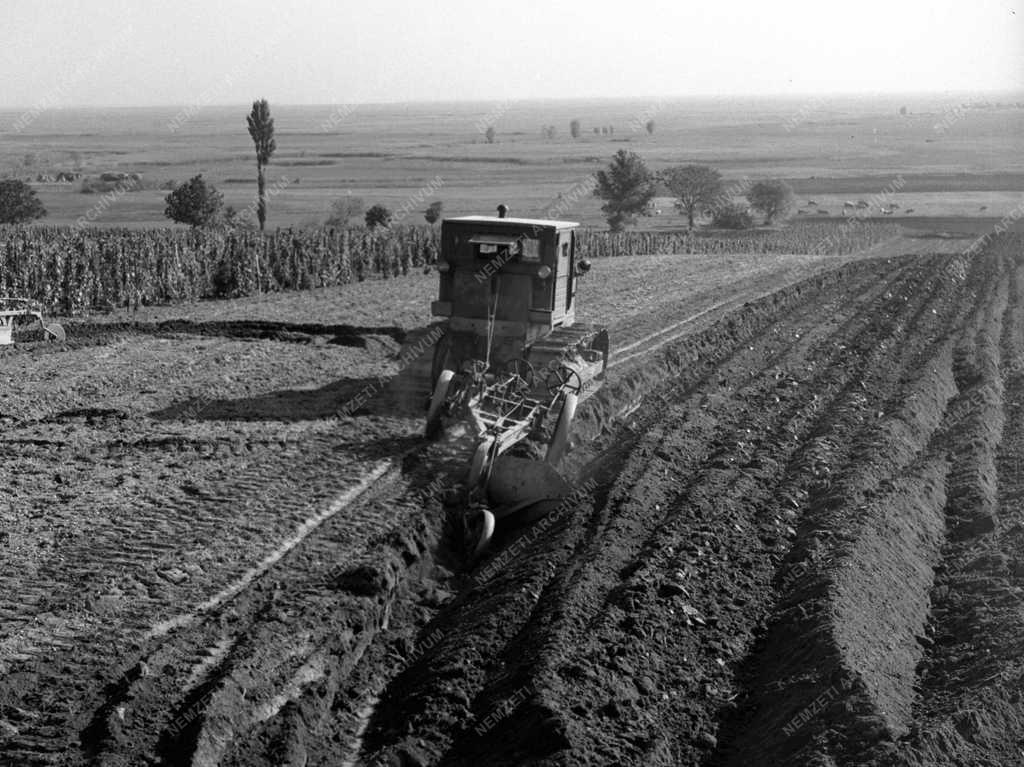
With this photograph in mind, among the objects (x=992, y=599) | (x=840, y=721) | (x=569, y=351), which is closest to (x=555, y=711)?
(x=840, y=721)

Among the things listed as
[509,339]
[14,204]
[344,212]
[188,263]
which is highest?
[509,339]

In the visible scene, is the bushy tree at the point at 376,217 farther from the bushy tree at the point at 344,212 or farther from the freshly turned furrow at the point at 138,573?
the freshly turned furrow at the point at 138,573

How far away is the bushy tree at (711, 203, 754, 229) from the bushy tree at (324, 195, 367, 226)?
2071 cm

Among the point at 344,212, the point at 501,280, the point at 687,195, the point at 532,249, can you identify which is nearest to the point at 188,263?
the point at 501,280

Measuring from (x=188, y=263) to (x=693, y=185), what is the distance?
146 ft

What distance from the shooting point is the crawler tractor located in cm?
1348

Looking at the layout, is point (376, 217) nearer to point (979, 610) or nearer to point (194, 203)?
point (194, 203)

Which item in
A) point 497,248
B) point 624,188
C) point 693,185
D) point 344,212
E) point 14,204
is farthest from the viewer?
point 693,185

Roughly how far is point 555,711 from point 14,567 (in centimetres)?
487

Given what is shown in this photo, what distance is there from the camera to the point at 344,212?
64625 mm

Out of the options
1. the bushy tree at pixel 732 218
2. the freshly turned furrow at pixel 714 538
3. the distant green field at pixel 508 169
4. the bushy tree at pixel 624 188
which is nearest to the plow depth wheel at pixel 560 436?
the freshly turned furrow at pixel 714 538

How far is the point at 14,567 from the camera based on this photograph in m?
9.57

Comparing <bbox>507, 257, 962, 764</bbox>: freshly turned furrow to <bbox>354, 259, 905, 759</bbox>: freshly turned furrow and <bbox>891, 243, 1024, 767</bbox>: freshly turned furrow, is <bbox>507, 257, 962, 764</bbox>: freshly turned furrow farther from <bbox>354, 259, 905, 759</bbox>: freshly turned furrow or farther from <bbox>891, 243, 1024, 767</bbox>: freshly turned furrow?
<bbox>891, 243, 1024, 767</bbox>: freshly turned furrow

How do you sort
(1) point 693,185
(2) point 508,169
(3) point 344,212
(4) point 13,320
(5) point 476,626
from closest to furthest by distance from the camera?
(5) point 476,626 < (4) point 13,320 < (3) point 344,212 < (1) point 693,185 < (2) point 508,169
